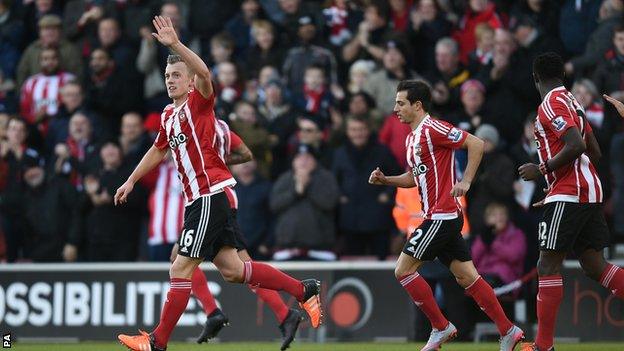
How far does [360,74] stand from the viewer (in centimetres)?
1830

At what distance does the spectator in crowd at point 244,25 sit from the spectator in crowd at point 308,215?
3.79m

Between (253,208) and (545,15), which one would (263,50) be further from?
(545,15)

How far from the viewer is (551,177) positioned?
1134 centimetres

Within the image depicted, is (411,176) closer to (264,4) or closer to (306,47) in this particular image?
(306,47)

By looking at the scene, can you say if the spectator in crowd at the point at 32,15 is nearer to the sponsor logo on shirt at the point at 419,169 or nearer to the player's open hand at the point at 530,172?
the sponsor logo on shirt at the point at 419,169

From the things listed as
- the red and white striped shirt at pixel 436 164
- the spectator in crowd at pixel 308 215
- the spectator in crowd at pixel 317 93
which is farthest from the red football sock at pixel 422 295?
the spectator in crowd at pixel 317 93

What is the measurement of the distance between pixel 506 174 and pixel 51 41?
23.3 ft

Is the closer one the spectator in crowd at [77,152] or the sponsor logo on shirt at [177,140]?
the sponsor logo on shirt at [177,140]

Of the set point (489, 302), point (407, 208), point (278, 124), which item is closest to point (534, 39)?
point (278, 124)

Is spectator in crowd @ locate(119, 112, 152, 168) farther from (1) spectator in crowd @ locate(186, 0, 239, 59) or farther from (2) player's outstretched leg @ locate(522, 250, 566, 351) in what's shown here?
Answer: (2) player's outstretched leg @ locate(522, 250, 566, 351)

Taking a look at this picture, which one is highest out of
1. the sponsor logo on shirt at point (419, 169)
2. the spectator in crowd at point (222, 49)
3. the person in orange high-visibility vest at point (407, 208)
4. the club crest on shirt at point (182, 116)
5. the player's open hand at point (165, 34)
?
the spectator in crowd at point (222, 49)

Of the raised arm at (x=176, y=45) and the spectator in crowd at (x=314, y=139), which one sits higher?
the raised arm at (x=176, y=45)

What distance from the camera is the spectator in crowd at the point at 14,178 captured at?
18062mm

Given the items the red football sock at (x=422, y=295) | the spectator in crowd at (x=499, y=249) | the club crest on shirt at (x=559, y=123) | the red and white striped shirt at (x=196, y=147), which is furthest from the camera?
the spectator in crowd at (x=499, y=249)
